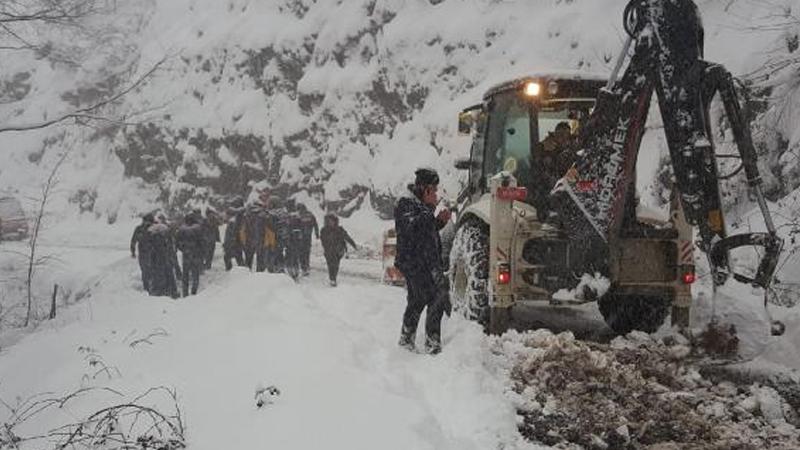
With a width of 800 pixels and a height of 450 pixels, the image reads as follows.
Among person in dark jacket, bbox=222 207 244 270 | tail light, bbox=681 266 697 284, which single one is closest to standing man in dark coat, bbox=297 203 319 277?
person in dark jacket, bbox=222 207 244 270

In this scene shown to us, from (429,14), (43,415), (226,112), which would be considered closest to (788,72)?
(43,415)

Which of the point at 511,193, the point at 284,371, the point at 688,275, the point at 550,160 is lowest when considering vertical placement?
the point at 284,371

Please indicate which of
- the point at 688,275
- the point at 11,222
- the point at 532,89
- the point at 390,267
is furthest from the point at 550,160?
the point at 11,222

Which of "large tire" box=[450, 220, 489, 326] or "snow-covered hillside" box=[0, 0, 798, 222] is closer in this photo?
"large tire" box=[450, 220, 489, 326]

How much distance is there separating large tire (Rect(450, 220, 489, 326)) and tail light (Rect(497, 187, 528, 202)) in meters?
0.70

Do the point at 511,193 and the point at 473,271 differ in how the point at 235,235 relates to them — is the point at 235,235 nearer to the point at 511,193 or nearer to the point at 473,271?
the point at 473,271

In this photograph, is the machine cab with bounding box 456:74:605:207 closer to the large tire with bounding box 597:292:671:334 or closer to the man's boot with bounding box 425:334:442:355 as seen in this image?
the large tire with bounding box 597:292:671:334

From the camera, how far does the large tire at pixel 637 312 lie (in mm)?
7875

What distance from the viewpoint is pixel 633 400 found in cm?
548

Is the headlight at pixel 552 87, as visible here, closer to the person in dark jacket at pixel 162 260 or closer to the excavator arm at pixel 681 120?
the excavator arm at pixel 681 120

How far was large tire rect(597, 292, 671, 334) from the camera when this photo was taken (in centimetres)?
788

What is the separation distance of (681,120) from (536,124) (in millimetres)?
2102

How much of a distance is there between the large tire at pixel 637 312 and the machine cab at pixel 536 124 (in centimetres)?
156

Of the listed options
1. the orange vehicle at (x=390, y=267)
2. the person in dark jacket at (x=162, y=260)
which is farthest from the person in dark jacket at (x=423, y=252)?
the person in dark jacket at (x=162, y=260)
